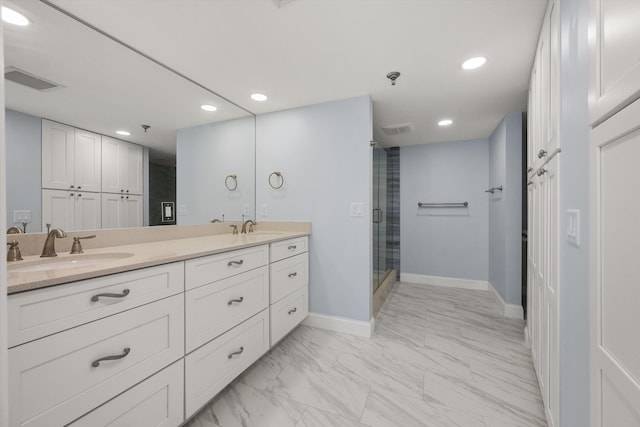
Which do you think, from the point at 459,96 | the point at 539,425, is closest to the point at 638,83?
the point at 539,425

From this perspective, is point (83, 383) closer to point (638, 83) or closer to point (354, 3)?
point (638, 83)

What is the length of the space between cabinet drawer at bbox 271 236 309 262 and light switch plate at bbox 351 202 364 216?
0.51 metres

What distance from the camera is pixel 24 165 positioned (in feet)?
3.76

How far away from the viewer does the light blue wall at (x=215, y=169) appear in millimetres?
1993

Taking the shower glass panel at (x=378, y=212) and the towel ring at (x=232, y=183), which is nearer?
the towel ring at (x=232, y=183)

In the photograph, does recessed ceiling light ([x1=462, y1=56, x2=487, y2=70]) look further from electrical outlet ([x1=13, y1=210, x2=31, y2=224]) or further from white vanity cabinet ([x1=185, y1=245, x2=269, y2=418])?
electrical outlet ([x1=13, y1=210, x2=31, y2=224])

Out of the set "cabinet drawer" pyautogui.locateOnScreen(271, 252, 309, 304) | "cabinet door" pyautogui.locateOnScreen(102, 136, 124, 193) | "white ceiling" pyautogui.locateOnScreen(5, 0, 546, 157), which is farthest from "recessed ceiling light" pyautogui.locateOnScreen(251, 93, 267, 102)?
"cabinet drawer" pyautogui.locateOnScreen(271, 252, 309, 304)

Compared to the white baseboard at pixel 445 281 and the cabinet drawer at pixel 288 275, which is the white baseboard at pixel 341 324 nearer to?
the cabinet drawer at pixel 288 275

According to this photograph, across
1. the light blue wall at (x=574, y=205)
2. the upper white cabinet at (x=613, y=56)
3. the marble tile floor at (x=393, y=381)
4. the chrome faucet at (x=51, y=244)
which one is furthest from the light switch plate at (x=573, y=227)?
the chrome faucet at (x=51, y=244)

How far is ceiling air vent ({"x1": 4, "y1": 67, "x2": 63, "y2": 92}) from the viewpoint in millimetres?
1131

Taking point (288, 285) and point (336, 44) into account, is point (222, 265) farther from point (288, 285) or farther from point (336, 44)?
point (336, 44)

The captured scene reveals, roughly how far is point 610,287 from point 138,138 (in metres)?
2.29

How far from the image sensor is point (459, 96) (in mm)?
2195

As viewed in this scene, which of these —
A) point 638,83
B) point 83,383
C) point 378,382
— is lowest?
point 378,382
